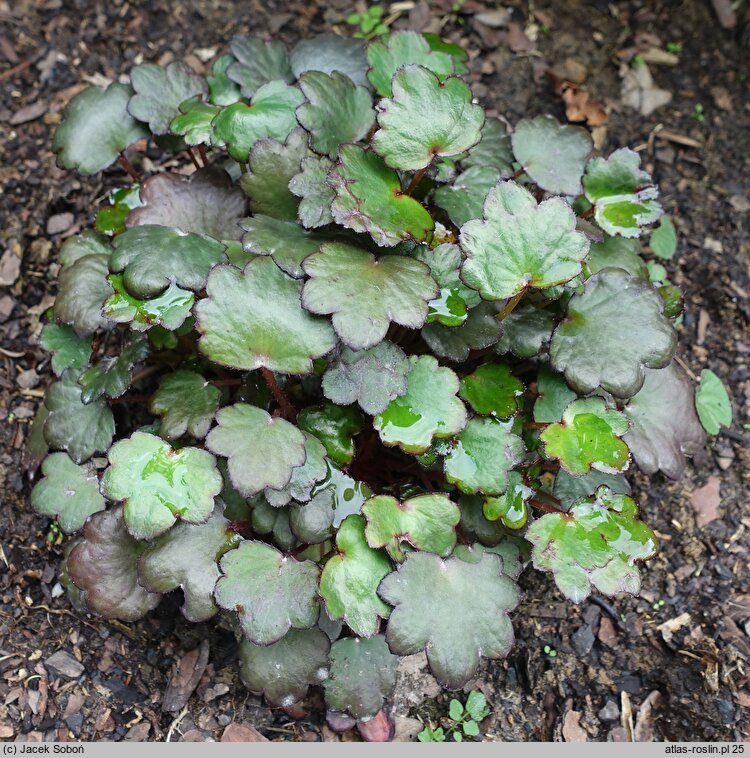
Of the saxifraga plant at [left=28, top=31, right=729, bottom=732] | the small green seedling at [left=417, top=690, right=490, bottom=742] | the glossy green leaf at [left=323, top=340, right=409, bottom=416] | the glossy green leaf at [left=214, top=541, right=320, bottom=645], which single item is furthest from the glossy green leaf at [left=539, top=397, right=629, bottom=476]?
the small green seedling at [left=417, top=690, right=490, bottom=742]

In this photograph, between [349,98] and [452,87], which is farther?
[349,98]

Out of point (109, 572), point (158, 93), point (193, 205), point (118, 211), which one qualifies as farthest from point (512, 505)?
point (158, 93)

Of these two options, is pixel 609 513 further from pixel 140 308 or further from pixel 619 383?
pixel 140 308

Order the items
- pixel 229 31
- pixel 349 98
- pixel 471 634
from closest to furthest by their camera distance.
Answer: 1. pixel 471 634
2. pixel 349 98
3. pixel 229 31

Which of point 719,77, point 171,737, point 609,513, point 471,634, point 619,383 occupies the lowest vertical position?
point 171,737

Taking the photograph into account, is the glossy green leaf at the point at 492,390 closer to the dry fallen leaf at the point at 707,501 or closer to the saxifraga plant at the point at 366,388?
the saxifraga plant at the point at 366,388

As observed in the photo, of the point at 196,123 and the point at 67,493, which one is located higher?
the point at 196,123

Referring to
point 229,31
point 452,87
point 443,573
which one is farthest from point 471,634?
point 229,31

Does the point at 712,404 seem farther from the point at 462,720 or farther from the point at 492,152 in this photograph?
the point at 462,720

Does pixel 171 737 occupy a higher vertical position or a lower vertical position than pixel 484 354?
lower
